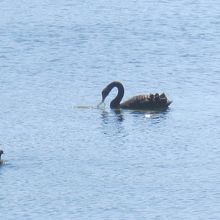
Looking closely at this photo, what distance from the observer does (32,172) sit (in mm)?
40344

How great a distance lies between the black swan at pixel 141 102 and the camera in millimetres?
48250

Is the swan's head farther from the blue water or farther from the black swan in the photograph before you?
the blue water

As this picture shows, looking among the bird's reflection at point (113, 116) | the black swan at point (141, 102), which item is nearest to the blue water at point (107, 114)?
the bird's reflection at point (113, 116)

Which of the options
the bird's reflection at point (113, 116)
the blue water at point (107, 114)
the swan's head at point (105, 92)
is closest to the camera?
the blue water at point (107, 114)

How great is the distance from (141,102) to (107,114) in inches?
42.0

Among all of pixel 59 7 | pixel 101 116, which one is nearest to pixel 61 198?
pixel 101 116

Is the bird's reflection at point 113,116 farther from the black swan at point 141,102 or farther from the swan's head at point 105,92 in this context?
the swan's head at point 105,92

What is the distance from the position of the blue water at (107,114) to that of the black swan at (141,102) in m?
0.32

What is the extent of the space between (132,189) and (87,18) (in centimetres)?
2619

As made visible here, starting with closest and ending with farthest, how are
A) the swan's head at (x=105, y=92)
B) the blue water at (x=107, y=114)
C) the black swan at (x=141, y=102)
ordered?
the blue water at (x=107, y=114) → the black swan at (x=141, y=102) → the swan's head at (x=105, y=92)

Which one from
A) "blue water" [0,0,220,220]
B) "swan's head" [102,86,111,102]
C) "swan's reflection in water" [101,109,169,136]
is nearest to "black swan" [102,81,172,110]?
"swan's head" [102,86,111,102]

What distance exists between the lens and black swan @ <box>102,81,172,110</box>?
1900 inches

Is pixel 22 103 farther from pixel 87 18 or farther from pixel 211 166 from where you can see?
pixel 87 18

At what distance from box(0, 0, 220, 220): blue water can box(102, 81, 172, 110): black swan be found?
32 cm
